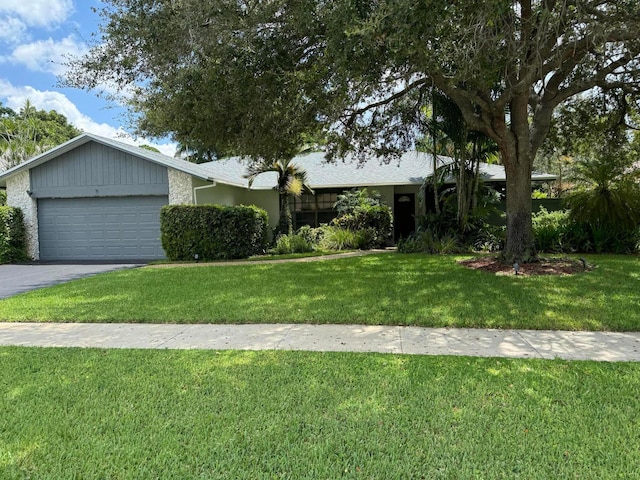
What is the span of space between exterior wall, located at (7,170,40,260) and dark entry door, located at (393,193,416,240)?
14351mm

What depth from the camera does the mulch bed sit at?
928cm

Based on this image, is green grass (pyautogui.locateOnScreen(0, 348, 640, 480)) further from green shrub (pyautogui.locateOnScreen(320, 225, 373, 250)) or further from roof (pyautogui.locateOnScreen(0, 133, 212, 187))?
green shrub (pyautogui.locateOnScreen(320, 225, 373, 250))

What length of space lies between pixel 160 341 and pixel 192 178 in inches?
421

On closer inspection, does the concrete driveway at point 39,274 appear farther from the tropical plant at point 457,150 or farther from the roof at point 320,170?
the tropical plant at point 457,150

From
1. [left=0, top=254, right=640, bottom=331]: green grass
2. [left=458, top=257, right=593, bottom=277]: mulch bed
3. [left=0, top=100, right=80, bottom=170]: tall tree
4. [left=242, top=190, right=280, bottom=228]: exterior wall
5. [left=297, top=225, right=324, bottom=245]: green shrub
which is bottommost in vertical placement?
[left=0, top=254, right=640, bottom=331]: green grass

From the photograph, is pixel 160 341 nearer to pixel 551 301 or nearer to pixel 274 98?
pixel 274 98

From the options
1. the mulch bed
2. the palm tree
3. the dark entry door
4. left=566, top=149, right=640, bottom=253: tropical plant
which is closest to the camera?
the mulch bed

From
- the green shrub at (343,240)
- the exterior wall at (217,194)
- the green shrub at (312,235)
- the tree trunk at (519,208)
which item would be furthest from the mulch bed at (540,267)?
the exterior wall at (217,194)

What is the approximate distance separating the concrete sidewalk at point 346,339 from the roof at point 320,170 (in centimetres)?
953

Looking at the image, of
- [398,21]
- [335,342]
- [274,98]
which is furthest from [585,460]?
[274,98]

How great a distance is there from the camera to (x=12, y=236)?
1524cm

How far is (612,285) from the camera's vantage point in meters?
7.89

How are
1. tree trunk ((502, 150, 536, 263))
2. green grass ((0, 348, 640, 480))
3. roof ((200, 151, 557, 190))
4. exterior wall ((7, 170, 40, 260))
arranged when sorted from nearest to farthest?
green grass ((0, 348, 640, 480)) → tree trunk ((502, 150, 536, 263)) → exterior wall ((7, 170, 40, 260)) → roof ((200, 151, 557, 190))

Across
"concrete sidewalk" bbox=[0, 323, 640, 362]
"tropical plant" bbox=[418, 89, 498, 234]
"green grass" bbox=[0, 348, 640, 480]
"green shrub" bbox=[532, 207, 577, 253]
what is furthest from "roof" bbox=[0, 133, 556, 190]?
"green grass" bbox=[0, 348, 640, 480]
